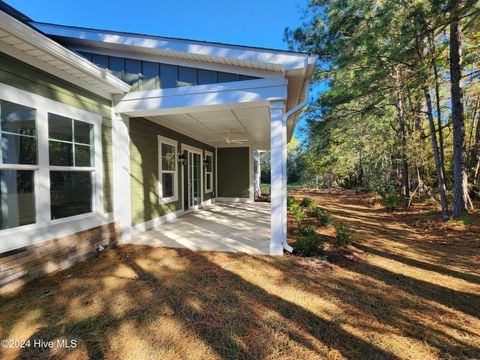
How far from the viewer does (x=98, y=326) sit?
198 centimetres

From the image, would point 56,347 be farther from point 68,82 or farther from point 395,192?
point 395,192

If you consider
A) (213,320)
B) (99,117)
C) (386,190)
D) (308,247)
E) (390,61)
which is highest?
(390,61)

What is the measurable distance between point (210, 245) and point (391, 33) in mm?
5928

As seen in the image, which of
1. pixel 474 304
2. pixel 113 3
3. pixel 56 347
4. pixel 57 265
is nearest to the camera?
pixel 56 347

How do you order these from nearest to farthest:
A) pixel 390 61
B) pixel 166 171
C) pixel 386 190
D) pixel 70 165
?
pixel 70 165 → pixel 390 61 → pixel 166 171 → pixel 386 190

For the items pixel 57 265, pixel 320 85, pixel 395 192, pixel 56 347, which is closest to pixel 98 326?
pixel 56 347

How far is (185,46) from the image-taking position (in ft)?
11.7

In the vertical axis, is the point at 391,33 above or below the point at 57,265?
above

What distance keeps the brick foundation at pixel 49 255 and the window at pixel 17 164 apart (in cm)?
39

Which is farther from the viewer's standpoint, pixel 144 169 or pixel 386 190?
pixel 386 190

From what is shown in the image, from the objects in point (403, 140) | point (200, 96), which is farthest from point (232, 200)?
point (403, 140)

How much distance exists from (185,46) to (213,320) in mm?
3976

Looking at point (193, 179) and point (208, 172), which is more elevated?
point (208, 172)

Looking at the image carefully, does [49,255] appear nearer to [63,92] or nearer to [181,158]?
[63,92]
